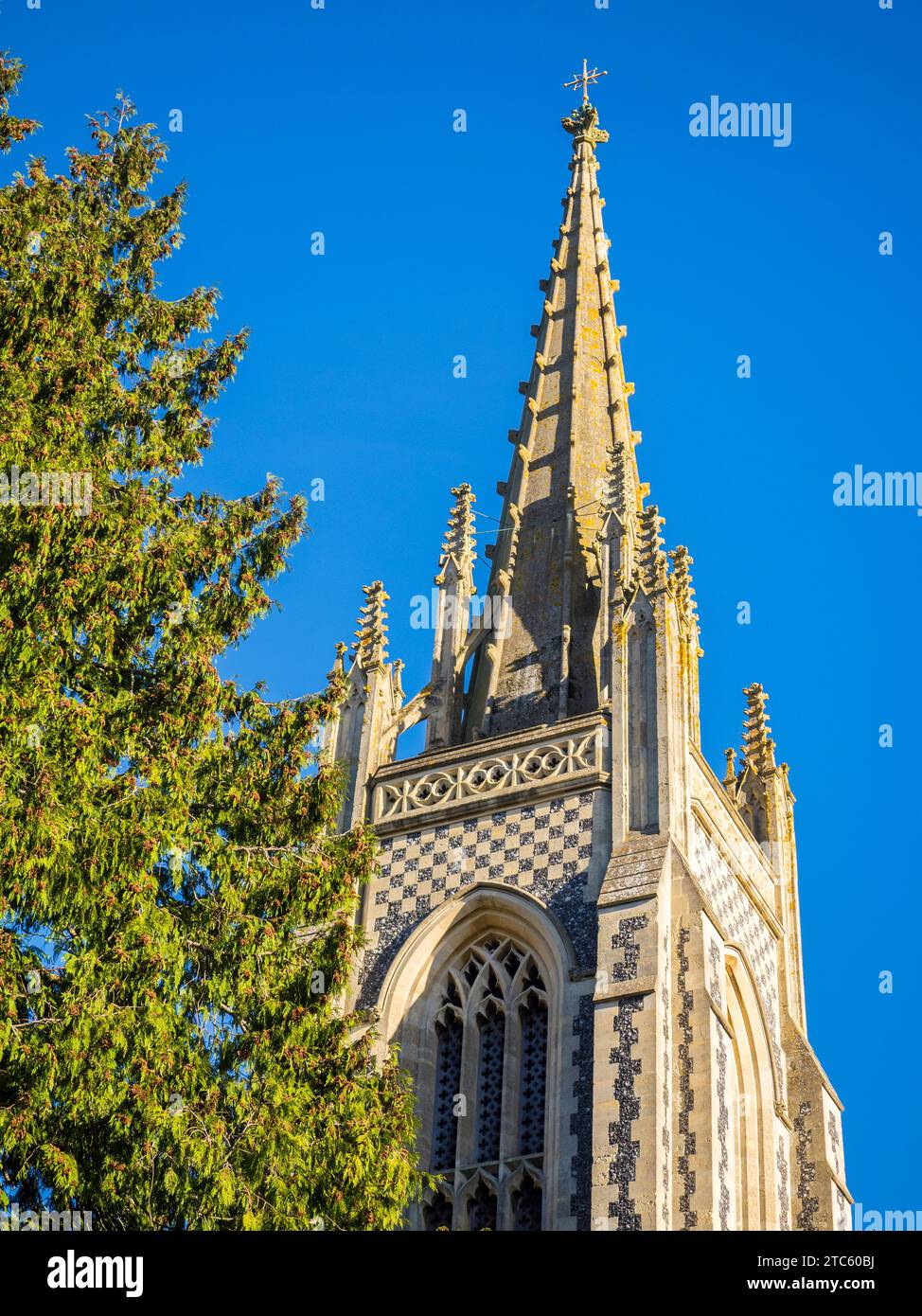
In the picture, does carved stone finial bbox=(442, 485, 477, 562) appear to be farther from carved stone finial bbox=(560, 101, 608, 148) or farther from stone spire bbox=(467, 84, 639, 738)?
carved stone finial bbox=(560, 101, 608, 148)

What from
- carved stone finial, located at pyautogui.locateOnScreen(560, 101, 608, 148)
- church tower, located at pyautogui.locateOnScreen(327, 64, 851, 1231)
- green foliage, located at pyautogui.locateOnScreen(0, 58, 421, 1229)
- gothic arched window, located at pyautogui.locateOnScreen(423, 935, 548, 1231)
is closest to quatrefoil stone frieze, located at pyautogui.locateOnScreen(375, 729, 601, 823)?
church tower, located at pyautogui.locateOnScreen(327, 64, 851, 1231)

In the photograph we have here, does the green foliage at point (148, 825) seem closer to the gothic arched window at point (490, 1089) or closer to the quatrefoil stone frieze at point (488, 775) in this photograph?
the gothic arched window at point (490, 1089)

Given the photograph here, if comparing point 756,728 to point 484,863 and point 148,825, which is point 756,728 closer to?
point 484,863

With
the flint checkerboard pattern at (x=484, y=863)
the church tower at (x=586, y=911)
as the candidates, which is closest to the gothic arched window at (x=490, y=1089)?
the church tower at (x=586, y=911)

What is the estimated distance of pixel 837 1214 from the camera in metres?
24.9

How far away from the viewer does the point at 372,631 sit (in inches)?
1156

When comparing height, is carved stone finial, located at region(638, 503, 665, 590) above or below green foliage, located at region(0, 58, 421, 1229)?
above

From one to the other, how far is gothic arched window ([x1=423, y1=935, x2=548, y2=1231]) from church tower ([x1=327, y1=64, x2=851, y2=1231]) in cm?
3

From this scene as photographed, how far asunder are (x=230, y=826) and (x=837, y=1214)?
11809 millimetres

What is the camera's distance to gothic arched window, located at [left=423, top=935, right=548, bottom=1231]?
76.3 ft

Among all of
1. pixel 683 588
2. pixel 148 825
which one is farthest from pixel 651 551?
pixel 148 825

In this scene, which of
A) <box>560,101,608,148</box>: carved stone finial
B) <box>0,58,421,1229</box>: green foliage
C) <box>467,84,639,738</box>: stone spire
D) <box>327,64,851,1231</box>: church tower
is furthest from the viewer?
<box>560,101,608,148</box>: carved stone finial

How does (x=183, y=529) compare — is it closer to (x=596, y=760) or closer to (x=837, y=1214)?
(x=596, y=760)
